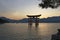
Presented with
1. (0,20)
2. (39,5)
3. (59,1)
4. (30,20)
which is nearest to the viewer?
(59,1)

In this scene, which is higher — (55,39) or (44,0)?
(44,0)

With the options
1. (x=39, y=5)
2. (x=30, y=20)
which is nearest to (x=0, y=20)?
(x=30, y=20)

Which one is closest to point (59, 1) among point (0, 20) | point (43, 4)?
point (43, 4)

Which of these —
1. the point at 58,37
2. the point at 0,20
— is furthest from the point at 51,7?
the point at 0,20

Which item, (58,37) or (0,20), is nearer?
(58,37)

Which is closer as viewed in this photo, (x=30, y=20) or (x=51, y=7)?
(x=51, y=7)

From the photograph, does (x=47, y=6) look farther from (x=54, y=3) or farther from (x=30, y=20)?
(x=30, y=20)

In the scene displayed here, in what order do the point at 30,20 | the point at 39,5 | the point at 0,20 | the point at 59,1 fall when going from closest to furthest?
the point at 59,1
the point at 39,5
the point at 30,20
the point at 0,20

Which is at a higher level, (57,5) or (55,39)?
(57,5)

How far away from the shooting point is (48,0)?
11195 mm

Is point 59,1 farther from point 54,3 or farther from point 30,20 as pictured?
point 30,20

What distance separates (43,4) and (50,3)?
437mm

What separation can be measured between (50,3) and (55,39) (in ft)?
6.84

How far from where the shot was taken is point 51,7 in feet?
37.3
